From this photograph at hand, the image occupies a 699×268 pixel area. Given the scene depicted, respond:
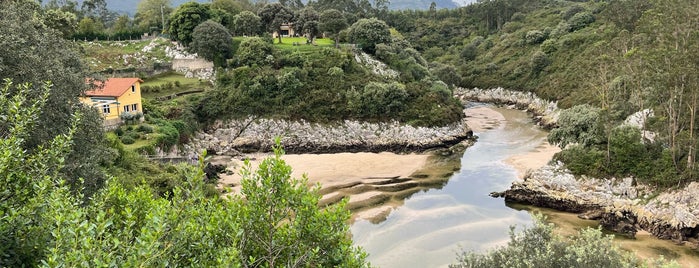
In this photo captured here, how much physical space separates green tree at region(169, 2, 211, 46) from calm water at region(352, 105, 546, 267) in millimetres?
45023

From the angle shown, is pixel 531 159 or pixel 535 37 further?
pixel 535 37

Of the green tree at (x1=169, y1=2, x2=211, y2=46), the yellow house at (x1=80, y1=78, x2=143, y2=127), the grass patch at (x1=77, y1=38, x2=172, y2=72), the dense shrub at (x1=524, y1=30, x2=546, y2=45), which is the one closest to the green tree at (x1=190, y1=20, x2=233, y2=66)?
the green tree at (x1=169, y1=2, x2=211, y2=46)

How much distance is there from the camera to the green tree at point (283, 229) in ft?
27.6

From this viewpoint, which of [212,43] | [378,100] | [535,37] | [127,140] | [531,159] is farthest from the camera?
[535,37]

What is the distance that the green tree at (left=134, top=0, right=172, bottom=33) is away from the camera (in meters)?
79.4

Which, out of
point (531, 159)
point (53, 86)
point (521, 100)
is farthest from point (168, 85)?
point (521, 100)

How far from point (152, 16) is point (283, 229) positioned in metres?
87.7


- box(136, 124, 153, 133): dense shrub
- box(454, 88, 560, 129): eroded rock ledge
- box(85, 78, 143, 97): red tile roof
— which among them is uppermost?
box(85, 78, 143, 97): red tile roof

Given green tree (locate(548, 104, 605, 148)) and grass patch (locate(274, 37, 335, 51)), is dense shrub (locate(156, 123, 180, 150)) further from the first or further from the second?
green tree (locate(548, 104, 605, 148))

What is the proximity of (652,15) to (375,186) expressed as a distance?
29.7 m

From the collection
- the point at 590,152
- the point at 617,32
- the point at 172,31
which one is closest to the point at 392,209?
the point at 590,152

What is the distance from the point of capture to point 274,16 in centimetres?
7456

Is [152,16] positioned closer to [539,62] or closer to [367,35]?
[367,35]

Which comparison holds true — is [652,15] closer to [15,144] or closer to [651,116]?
[651,116]
